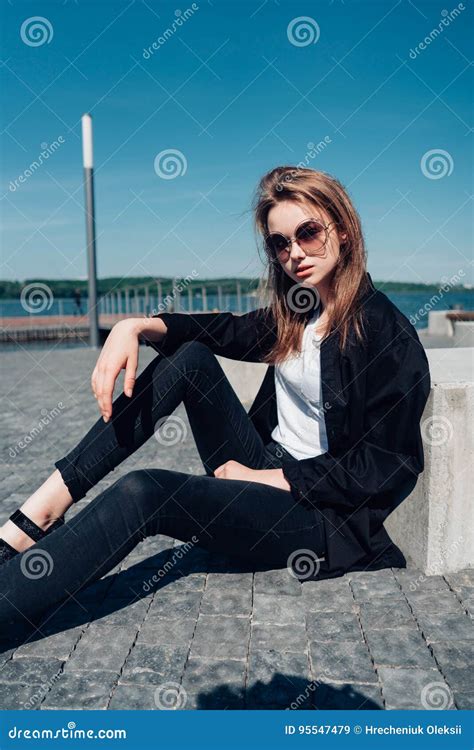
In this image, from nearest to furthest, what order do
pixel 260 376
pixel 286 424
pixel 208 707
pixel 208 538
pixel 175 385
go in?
pixel 208 707
pixel 208 538
pixel 175 385
pixel 286 424
pixel 260 376

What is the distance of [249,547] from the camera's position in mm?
2703

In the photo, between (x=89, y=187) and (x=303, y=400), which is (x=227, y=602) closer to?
(x=303, y=400)

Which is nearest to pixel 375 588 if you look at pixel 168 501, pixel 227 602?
pixel 227 602

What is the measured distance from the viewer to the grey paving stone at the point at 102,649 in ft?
7.68

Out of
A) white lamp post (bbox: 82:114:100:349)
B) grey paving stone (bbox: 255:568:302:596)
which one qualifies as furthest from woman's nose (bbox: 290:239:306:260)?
white lamp post (bbox: 82:114:100:349)

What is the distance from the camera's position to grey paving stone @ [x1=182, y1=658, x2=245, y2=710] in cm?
211

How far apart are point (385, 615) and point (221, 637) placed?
2.21 ft

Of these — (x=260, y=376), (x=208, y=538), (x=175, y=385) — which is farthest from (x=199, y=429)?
(x=260, y=376)

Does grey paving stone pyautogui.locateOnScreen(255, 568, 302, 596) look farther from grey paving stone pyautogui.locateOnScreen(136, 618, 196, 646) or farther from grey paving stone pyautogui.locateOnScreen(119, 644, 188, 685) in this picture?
grey paving stone pyautogui.locateOnScreen(119, 644, 188, 685)

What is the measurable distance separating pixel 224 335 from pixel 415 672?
170 centimetres

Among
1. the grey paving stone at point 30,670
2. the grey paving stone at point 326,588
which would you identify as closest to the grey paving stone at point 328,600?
the grey paving stone at point 326,588

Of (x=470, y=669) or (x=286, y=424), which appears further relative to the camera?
(x=286, y=424)

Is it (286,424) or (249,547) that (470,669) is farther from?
(286,424)

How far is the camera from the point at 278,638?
8.22 feet
